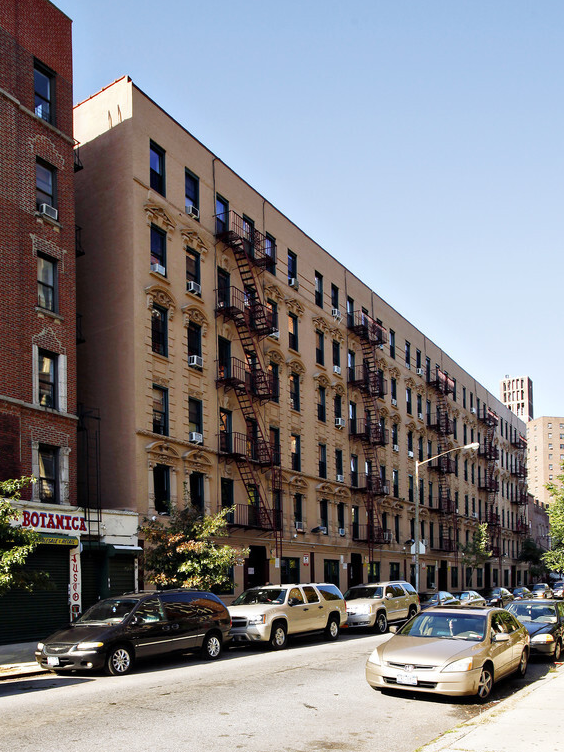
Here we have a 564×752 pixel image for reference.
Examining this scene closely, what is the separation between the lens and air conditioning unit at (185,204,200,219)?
3200 cm

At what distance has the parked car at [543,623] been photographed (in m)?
17.7

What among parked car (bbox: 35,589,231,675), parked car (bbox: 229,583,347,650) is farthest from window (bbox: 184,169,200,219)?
parked car (bbox: 35,589,231,675)

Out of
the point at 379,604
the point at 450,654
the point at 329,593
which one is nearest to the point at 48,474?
the point at 329,593

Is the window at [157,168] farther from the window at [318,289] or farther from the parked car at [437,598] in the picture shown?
the parked car at [437,598]

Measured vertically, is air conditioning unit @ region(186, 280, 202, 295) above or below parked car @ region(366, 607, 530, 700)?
above

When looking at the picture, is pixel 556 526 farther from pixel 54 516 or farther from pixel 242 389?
pixel 54 516

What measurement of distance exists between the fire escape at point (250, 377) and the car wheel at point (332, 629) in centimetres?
840

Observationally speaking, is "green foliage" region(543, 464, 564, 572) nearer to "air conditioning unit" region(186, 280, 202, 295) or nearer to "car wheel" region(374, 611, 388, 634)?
"car wheel" region(374, 611, 388, 634)

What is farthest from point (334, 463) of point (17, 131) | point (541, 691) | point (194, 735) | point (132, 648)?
point (194, 735)

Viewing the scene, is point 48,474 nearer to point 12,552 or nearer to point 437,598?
point 12,552

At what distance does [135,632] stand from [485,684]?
7374mm

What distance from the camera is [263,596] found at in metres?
22.4

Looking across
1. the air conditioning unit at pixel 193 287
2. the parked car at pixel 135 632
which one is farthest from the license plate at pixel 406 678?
the air conditioning unit at pixel 193 287

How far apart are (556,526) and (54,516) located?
2646 centimetres
